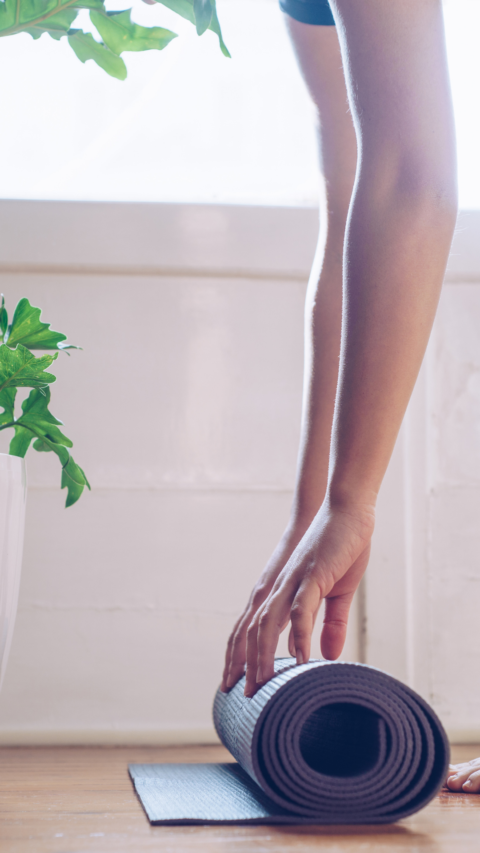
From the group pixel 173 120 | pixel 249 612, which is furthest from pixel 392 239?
pixel 173 120

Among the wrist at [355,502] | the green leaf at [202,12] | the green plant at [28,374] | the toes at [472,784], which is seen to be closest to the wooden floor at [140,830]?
the toes at [472,784]

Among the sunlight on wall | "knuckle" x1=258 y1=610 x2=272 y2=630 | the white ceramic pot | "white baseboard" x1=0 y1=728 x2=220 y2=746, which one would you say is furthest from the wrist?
the sunlight on wall

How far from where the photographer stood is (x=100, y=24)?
956mm

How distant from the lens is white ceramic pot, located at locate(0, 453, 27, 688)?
0.75 meters

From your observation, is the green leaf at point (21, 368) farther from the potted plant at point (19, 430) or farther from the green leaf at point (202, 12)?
the green leaf at point (202, 12)

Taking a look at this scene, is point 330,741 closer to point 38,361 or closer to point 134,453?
point 38,361

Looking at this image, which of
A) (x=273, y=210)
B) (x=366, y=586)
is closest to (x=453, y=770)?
(x=366, y=586)

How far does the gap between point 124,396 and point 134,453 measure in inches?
4.3

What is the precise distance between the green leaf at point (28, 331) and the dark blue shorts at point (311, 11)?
62cm

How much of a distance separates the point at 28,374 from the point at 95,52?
503 millimetres

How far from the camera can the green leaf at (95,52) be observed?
3.20ft

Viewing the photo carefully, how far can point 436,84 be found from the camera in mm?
663

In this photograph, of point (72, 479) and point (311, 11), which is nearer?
point (72, 479)

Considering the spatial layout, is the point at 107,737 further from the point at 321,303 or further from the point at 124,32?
the point at 124,32
